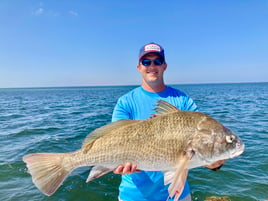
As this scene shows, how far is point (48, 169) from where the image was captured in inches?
123

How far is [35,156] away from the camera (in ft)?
10.2

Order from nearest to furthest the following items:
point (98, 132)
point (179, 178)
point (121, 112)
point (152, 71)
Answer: point (179, 178) → point (98, 132) → point (121, 112) → point (152, 71)

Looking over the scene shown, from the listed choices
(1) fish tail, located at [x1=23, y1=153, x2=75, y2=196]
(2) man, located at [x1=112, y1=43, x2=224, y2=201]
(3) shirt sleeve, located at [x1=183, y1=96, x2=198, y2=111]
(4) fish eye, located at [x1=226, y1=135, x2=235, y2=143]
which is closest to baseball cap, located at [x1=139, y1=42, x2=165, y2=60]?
(2) man, located at [x1=112, y1=43, x2=224, y2=201]

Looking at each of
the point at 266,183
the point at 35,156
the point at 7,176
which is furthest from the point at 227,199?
the point at 7,176

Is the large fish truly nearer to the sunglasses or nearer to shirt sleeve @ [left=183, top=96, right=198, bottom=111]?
shirt sleeve @ [left=183, top=96, right=198, bottom=111]

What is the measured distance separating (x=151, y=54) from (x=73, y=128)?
1532 centimetres

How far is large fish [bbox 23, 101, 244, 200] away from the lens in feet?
9.86

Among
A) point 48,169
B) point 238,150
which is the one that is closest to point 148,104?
point 238,150

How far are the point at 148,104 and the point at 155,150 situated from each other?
3.33 ft

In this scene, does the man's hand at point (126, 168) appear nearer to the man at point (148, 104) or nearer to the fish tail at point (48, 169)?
the man at point (148, 104)

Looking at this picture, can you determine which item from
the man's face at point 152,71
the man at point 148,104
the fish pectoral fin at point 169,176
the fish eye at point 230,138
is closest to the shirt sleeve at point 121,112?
the man at point 148,104

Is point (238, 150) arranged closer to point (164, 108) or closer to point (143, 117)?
point (164, 108)

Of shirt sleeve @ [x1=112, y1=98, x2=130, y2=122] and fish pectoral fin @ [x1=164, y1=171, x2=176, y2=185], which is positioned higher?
shirt sleeve @ [x1=112, y1=98, x2=130, y2=122]

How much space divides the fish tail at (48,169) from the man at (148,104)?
1000 millimetres
